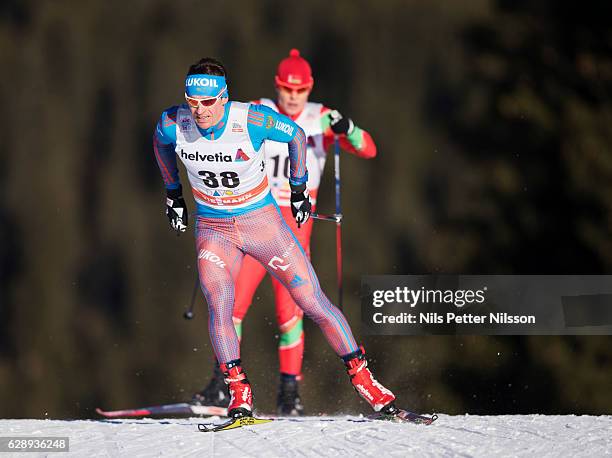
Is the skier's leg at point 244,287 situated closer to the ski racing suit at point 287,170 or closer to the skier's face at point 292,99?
the ski racing suit at point 287,170

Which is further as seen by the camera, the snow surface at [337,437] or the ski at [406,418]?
the ski at [406,418]

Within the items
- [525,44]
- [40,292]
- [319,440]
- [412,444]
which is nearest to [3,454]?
[319,440]

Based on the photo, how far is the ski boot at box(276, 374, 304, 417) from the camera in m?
5.46

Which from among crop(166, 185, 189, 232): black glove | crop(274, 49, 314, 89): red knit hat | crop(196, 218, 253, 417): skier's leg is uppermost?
crop(274, 49, 314, 89): red knit hat

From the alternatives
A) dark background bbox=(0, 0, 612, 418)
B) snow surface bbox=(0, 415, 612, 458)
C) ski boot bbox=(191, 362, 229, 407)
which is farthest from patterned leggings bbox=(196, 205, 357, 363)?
dark background bbox=(0, 0, 612, 418)

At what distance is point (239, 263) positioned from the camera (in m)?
4.68

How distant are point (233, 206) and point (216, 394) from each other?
1.28m

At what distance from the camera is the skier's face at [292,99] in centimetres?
522

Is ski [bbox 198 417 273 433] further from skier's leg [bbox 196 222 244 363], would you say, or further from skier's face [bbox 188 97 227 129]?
skier's face [bbox 188 97 227 129]

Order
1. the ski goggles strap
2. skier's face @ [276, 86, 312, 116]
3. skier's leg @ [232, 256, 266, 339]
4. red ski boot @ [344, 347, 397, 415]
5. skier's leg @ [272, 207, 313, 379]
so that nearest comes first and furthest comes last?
the ski goggles strap → red ski boot @ [344, 347, 397, 415] → skier's face @ [276, 86, 312, 116] → skier's leg @ [232, 256, 266, 339] → skier's leg @ [272, 207, 313, 379]

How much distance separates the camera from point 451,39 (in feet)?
21.2

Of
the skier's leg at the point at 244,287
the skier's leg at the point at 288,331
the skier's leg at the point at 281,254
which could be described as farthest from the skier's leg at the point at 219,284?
the skier's leg at the point at 288,331

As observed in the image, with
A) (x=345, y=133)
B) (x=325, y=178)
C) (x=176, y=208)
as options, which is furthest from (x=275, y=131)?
(x=325, y=178)

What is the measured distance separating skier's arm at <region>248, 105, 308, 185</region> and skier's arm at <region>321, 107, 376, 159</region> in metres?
0.54
